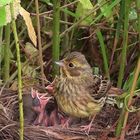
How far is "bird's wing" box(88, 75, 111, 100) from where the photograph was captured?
3.60 m

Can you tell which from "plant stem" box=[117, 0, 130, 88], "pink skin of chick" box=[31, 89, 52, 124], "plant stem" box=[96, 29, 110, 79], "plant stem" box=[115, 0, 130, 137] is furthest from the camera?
"plant stem" box=[96, 29, 110, 79]

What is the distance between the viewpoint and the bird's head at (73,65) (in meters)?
3.52

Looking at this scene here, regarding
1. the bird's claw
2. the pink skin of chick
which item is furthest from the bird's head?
the bird's claw

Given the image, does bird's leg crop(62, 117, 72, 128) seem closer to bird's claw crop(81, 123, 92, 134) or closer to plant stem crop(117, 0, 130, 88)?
bird's claw crop(81, 123, 92, 134)

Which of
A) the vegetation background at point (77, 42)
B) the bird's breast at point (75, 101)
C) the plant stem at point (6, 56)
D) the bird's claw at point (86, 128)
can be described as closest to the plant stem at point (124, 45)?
the vegetation background at point (77, 42)

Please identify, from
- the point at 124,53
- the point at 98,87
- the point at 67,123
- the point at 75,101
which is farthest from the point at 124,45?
the point at 67,123

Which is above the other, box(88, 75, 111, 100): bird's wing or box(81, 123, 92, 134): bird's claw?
box(88, 75, 111, 100): bird's wing

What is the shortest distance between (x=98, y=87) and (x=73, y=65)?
22 cm

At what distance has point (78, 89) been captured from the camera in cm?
361

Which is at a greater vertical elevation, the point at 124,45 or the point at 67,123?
the point at 124,45

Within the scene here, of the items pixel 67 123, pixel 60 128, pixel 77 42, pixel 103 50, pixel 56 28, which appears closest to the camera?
pixel 60 128

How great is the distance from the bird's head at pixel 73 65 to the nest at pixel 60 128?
29cm

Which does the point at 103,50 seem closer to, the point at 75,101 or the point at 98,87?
the point at 98,87

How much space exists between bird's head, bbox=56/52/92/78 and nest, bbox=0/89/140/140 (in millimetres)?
286
